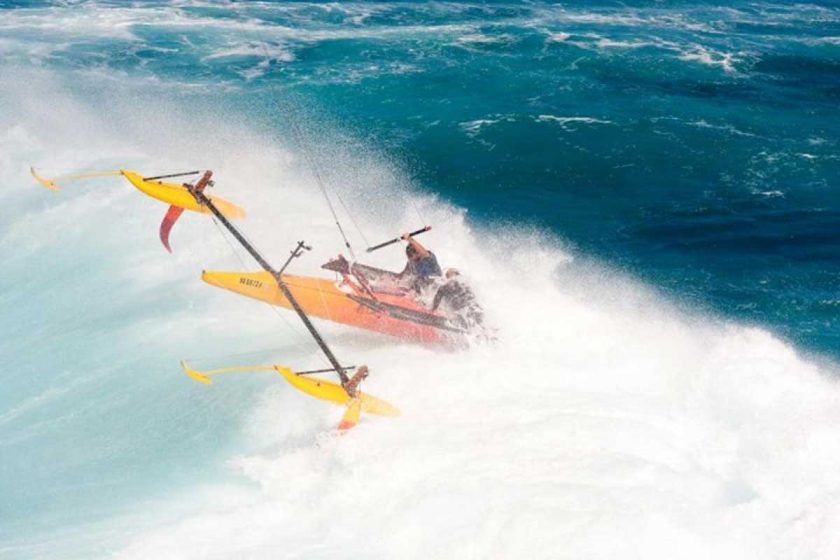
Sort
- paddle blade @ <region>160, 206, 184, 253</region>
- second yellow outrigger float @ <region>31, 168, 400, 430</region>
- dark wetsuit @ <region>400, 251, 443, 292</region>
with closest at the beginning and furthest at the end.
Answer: second yellow outrigger float @ <region>31, 168, 400, 430</region> → paddle blade @ <region>160, 206, 184, 253</region> → dark wetsuit @ <region>400, 251, 443, 292</region>

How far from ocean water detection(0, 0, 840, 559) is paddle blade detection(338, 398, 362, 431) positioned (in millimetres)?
1124

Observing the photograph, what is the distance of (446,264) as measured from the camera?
113 feet

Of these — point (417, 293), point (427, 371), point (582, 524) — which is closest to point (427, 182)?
point (417, 293)

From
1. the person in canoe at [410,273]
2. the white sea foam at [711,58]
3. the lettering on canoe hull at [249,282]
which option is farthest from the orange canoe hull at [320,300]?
the white sea foam at [711,58]

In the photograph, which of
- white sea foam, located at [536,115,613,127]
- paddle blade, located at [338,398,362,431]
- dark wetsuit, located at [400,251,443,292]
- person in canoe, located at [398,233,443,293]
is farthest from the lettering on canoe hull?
white sea foam, located at [536,115,613,127]

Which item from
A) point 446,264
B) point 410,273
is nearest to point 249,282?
point 410,273

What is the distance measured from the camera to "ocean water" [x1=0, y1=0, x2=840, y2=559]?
20.3 m

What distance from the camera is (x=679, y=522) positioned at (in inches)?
747

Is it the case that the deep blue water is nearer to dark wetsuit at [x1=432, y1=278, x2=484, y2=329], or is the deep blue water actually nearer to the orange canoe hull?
dark wetsuit at [x1=432, y1=278, x2=484, y2=329]

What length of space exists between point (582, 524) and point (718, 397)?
8.86 m

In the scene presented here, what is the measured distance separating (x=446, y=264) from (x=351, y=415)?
45.2ft

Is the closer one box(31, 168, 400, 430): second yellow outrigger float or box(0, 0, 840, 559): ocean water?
box(0, 0, 840, 559): ocean water

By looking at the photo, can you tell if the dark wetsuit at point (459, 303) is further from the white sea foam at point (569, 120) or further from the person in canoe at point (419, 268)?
the white sea foam at point (569, 120)

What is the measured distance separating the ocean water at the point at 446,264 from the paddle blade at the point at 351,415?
44.2 inches
